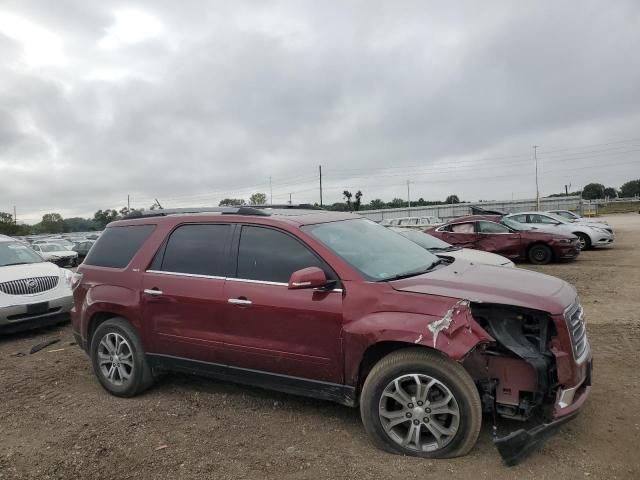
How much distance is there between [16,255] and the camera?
28.6 feet

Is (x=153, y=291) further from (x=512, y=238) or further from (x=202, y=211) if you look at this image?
(x=512, y=238)

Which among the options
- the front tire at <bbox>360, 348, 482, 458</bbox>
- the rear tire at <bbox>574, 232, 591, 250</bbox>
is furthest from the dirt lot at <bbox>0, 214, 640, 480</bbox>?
the rear tire at <bbox>574, 232, 591, 250</bbox>

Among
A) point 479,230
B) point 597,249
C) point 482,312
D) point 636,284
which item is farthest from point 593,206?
point 482,312

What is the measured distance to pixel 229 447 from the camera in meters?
3.74

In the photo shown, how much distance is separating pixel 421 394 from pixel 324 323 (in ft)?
2.77

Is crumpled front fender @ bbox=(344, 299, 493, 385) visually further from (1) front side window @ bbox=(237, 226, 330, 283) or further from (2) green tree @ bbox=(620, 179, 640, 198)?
(2) green tree @ bbox=(620, 179, 640, 198)

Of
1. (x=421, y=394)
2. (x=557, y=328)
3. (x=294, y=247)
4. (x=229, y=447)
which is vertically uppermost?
(x=294, y=247)

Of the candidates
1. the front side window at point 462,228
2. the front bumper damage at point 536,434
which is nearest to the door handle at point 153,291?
the front bumper damage at point 536,434

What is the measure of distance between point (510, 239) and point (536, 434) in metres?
13.0

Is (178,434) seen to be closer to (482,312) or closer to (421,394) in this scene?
(421,394)

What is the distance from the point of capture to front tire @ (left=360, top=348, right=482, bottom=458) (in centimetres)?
332

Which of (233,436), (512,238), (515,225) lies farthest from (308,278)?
(515,225)

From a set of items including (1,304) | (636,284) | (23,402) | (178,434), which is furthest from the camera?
(636,284)

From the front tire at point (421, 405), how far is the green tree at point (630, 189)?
127 m
